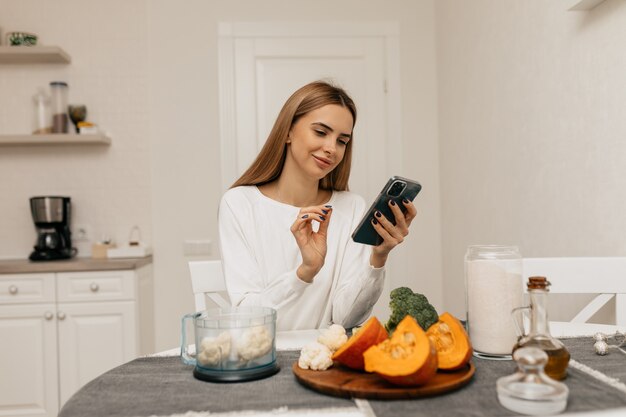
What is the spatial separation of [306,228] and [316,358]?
0.55m

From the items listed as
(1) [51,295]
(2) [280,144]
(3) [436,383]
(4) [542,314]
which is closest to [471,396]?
(3) [436,383]

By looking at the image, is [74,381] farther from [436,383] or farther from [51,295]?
[436,383]

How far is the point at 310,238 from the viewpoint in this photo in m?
1.43

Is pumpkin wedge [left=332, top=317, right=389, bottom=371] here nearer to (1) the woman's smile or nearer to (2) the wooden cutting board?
(2) the wooden cutting board

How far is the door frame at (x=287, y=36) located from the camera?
3.40 m

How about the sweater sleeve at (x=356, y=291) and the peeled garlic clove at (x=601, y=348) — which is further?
the sweater sleeve at (x=356, y=291)

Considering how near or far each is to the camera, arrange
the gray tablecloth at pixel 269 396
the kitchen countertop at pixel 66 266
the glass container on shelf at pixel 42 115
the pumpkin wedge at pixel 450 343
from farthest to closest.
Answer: the glass container on shelf at pixel 42 115 → the kitchen countertop at pixel 66 266 → the pumpkin wedge at pixel 450 343 → the gray tablecloth at pixel 269 396

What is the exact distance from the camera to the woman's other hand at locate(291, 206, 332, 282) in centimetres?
135

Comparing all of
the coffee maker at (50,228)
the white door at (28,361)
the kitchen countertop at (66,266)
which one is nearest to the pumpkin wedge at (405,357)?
the kitchen countertop at (66,266)

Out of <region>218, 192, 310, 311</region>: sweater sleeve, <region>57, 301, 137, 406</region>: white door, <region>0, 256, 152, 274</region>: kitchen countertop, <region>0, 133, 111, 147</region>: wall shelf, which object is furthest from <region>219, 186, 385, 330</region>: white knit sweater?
<region>0, 133, 111, 147</region>: wall shelf

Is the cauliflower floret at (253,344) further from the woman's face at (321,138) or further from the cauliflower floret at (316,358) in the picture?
the woman's face at (321,138)

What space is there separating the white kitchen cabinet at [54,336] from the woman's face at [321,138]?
1631mm

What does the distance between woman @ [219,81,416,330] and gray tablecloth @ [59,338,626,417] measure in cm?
55

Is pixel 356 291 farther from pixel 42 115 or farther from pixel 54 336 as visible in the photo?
pixel 42 115
